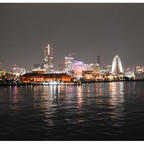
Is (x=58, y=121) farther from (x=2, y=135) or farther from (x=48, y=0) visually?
(x=48, y=0)

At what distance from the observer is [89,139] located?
37.0 ft

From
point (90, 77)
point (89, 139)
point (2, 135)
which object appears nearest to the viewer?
point (89, 139)

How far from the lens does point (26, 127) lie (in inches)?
543

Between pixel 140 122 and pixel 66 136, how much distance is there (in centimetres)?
522

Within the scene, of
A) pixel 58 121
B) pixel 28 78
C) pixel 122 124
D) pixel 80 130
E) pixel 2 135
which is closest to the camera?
pixel 2 135

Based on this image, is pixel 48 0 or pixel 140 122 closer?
pixel 48 0

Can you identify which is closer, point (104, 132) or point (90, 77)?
point (104, 132)

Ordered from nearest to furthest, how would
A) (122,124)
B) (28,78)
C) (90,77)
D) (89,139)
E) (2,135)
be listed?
(89,139) → (2,135) → (122,124) → (28,78) → (90,77)

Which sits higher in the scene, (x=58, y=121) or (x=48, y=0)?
(x=48, y=0)

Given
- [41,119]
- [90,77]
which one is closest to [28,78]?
[90,77]

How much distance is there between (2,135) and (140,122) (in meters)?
7.69

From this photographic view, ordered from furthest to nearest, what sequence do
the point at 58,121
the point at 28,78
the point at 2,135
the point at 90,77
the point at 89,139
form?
1. the point at 90,77
2. the point at 28,78
3. the point at 58,121
4. the point at 2,135
5. the point at 89,139

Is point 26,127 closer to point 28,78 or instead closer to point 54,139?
point 54,139

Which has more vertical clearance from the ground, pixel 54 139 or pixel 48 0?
pixel 48 0
